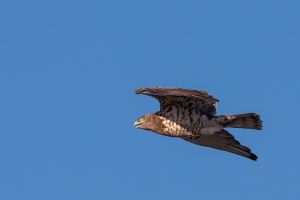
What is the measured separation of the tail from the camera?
21.2m

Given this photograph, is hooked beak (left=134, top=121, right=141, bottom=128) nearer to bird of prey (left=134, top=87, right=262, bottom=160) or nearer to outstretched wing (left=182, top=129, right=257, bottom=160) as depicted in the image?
bird of prey (left=134, top=87, right=262, bottom=160)

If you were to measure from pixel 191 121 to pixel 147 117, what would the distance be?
1.28m

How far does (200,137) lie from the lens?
22297 mm

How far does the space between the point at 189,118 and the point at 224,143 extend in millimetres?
1475

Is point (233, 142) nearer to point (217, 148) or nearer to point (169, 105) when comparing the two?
point (217, 148)

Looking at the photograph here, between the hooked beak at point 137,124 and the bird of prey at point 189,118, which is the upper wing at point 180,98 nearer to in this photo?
the bird of prey at point 189,118

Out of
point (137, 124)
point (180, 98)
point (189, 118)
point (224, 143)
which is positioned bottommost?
point (224, 143)

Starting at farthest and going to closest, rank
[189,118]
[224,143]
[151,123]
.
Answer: [224,143], [151,123], [189,118]

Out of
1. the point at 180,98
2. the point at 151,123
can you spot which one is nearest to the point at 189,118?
the point at 180,98

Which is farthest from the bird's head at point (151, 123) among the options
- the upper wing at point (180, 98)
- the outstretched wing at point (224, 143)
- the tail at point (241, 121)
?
Result: the tail at point (241, 121)

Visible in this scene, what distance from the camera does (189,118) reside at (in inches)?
862

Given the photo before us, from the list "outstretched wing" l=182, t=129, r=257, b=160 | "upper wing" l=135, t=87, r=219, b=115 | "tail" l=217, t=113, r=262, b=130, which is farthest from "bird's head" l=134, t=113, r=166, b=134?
"tail" l=217, t=113, r=262, b=130

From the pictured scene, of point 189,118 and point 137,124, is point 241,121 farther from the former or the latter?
point 137,124

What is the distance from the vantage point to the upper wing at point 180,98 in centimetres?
2111
